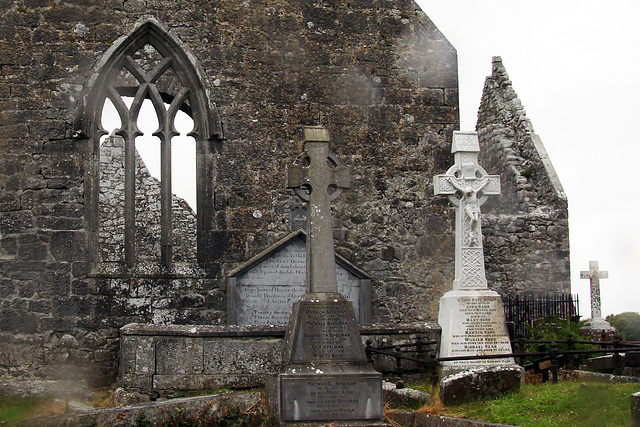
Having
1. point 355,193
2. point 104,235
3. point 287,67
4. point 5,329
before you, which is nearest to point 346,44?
point 287,67

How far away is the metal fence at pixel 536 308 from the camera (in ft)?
48.9

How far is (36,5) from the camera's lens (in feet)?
42.8

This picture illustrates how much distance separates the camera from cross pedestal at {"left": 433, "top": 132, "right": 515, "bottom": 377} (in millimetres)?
11094

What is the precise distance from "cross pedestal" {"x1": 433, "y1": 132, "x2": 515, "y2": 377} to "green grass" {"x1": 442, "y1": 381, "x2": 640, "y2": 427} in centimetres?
182

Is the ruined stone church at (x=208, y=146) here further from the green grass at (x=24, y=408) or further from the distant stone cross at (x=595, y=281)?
the distant stone cross at (x=595, y=281)

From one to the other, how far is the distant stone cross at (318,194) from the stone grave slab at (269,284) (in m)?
3.56

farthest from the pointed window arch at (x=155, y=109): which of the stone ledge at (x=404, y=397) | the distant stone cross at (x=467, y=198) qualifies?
the stone ledge at (x=404, y=397)

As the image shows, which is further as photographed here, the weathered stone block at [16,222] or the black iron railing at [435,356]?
the weathered stone block at [16,222]

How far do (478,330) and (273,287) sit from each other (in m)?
2.96

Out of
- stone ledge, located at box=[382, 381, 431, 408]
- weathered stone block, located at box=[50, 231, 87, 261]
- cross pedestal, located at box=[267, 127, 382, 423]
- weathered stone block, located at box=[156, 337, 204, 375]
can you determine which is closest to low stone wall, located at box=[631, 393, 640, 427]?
cross pedestal, located at box=[267, 127, 382, 423]

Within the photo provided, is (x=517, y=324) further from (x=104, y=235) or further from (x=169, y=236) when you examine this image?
(x=104, y=235)

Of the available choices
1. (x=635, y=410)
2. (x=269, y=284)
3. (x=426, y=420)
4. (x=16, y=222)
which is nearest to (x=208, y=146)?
(x=269, y=284)

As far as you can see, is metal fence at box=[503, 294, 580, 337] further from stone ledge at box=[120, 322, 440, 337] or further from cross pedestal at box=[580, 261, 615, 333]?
stone ledge at box=[120, 322, 440, 337]

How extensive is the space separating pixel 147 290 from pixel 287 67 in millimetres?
3610
